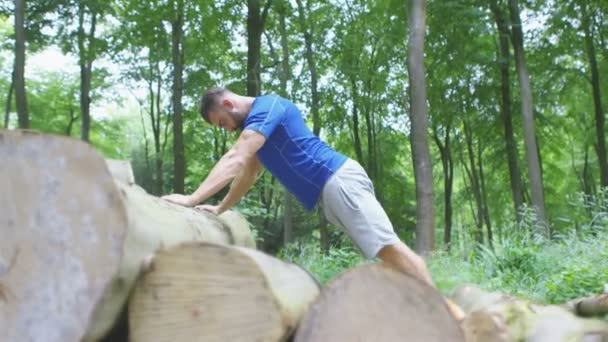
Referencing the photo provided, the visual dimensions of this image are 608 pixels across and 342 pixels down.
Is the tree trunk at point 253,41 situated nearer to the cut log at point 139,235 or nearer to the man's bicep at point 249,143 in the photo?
the man's bicep at point 249,143

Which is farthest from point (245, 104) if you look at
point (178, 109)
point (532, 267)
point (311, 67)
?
point (311, 67)

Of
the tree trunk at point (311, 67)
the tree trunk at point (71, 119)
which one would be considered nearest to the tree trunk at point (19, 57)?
the tree trunk at point (311, 67)

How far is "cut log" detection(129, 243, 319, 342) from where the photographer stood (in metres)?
1.83

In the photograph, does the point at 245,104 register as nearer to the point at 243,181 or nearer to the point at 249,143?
the point at 249,143

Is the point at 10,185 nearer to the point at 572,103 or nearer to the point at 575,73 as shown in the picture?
the point at 575,73

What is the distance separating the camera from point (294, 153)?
11.0ft

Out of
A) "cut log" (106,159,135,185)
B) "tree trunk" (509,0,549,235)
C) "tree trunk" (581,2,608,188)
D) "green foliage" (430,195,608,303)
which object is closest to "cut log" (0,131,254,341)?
"cut log" (106,159,135,185)

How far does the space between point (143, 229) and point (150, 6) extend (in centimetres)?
1174

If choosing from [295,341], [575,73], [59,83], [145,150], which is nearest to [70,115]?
[59,83]

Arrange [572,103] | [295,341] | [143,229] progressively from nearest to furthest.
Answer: [295,341], [143,229], [572,103]

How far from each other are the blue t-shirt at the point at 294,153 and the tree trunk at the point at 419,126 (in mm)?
5027

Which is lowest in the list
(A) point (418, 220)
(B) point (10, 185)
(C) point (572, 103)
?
(A) point (418, 220)

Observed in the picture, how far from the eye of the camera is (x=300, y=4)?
15.8 metres

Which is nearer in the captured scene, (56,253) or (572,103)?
(56,253)
